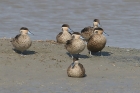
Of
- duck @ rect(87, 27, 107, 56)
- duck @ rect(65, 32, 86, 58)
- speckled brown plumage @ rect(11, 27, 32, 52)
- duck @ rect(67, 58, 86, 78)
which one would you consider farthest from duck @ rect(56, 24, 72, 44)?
duck @ rect(67, 58, 86, 78)

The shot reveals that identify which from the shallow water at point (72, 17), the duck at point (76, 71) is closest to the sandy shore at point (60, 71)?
the duck at point (76, 71)

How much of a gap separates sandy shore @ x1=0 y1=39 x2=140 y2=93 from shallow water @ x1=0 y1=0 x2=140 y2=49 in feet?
8.83

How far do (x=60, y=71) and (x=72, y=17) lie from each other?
9001 mm

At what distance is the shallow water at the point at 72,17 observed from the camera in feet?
51.5

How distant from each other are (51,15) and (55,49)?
7150 mm

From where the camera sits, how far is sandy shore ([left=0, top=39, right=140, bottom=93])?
8758 millimetres

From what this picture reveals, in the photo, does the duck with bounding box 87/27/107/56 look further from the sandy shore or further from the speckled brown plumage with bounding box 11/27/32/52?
the speckled brown plumage with bounding box 11/27/32/52

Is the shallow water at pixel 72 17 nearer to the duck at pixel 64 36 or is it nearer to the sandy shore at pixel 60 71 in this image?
the duck at pixel 64 36

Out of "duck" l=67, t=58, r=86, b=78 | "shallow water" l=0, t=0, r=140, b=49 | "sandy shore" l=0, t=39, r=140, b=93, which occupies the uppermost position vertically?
"duck" l=67, t=58, r=86, b=78

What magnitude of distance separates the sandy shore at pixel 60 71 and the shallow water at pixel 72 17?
269 cm

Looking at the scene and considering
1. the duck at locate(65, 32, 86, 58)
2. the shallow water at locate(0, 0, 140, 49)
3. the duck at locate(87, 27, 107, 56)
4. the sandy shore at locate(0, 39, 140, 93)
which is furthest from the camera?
the shallow water at locate(0, 0, 140, 49)

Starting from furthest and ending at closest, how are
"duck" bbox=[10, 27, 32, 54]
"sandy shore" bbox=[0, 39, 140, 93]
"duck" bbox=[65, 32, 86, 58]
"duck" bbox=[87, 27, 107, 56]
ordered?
"duck" bbox=[87, 27, 107, 56] → "duck" bbox=[10, 27, 32, 54] → "duck" bbox=[65, 32, 86, 58] → "sandy shore" bbox=[0, 39, 140, 93]

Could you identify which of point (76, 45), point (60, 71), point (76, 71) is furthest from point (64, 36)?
point (76, 71)

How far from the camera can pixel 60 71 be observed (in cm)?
1002
